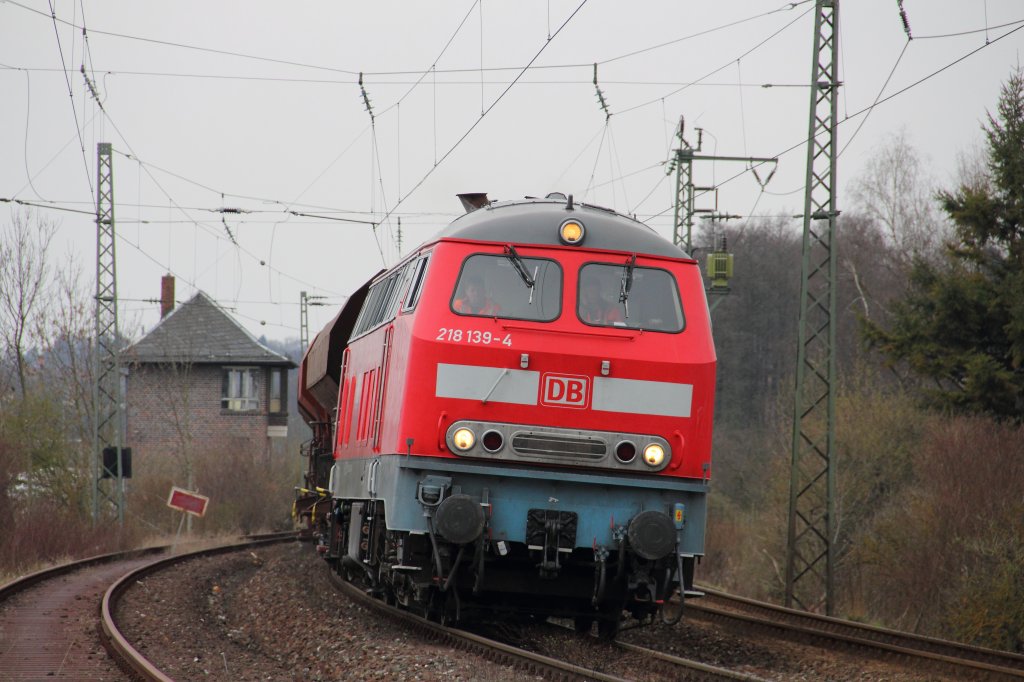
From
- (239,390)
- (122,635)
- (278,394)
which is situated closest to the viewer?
(122,635)

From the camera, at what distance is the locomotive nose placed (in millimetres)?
9062

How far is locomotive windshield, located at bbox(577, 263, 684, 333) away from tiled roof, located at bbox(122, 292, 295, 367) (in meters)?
38.8

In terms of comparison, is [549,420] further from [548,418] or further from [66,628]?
[66,628]

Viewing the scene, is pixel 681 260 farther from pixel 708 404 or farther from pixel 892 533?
pixel 892 533

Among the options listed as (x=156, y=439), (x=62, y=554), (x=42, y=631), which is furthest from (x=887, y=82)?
(x=156, y=439)

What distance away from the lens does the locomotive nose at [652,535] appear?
29.7 feet

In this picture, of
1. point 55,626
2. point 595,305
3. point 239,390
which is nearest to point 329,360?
point 55,626

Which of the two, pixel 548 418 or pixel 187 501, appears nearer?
pixel 548 418

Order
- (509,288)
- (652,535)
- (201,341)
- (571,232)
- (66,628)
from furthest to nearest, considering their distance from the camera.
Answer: (201,341) → (66,628) → (571,232) → (509,288) → (652,535)

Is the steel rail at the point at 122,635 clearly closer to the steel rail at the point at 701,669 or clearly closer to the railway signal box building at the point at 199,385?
the steel rail at the point at 701,669

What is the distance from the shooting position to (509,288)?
9.88m

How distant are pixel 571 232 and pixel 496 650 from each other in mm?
3743

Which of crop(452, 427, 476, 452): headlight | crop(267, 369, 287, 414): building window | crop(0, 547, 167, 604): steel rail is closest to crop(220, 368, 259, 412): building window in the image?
crop(267, 369, 287, 414): building window

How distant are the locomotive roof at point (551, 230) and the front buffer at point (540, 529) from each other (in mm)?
2066
